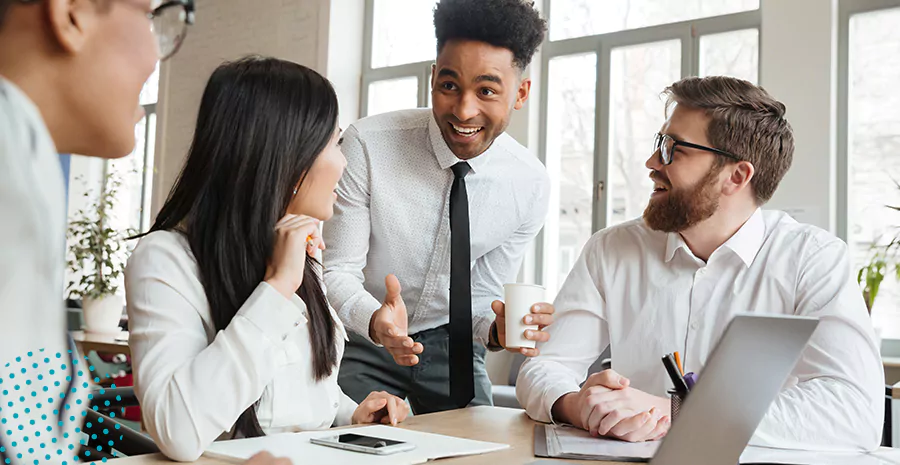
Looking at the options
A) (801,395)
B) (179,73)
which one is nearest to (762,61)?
(801,395)

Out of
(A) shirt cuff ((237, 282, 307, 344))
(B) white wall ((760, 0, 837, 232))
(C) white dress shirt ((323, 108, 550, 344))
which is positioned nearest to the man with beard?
(C) white dress shirt ((323, 108, 550, 344))

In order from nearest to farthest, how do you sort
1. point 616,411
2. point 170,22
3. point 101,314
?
1. point 170,22
2. point 616,411
3. point 101,314

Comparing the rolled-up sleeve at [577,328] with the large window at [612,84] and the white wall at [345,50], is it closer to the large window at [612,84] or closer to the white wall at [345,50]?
the large window at [612,84]

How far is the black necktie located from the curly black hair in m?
0.43

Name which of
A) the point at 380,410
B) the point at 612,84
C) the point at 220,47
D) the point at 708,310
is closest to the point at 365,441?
the point at 380,410

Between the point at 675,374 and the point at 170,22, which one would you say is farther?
the point at 675,374

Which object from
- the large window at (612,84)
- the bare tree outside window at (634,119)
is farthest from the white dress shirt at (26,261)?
the bare tree outside window at (634,119)

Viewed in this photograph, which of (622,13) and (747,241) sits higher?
(622,13)

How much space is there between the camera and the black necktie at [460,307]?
2.04 metres

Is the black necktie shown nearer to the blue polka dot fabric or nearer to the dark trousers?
the dark trousers

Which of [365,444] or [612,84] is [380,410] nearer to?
[365,444]

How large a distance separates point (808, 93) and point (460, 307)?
132 inches

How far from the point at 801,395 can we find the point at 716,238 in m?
0.54

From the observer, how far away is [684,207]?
1878 millimetres
